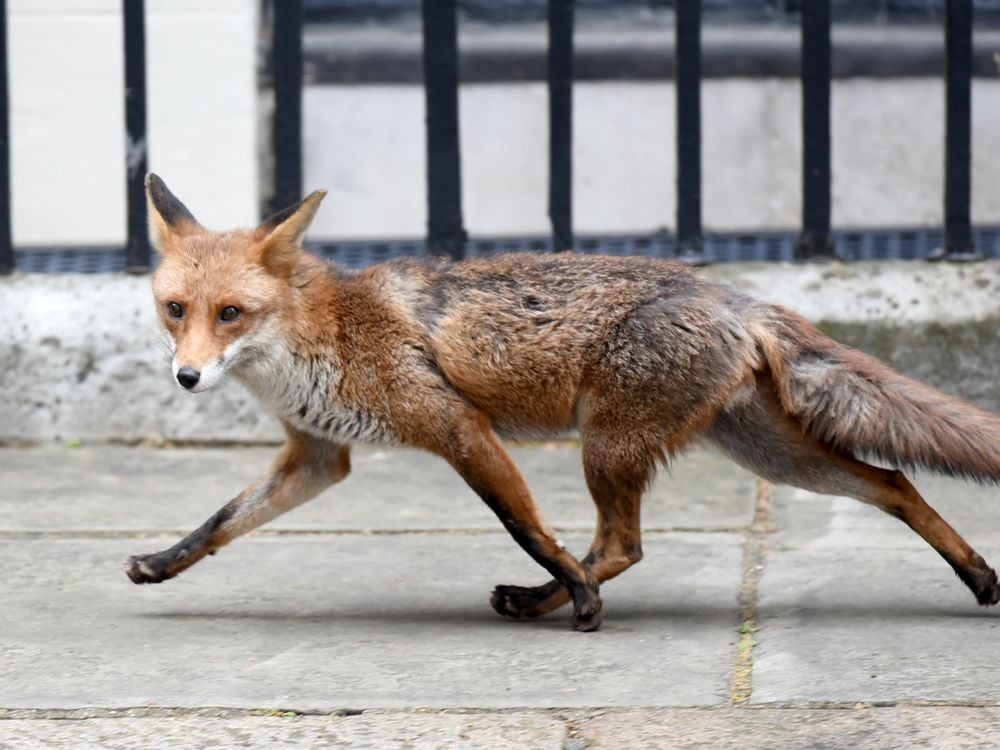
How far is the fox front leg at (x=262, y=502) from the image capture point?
4.70 m

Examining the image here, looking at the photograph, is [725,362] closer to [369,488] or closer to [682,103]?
[369,488]

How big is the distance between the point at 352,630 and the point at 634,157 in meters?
4.57

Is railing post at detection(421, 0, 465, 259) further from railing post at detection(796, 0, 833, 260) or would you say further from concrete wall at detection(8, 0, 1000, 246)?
concrete wall at detection(8, 0, 1000, 246)

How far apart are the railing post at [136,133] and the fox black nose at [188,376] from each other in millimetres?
2657

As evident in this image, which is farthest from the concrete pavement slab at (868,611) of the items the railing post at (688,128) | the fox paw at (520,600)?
the railing post at (688,128)

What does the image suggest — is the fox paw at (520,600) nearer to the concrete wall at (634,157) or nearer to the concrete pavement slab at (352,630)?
the concrete pavement slab at (352,630)

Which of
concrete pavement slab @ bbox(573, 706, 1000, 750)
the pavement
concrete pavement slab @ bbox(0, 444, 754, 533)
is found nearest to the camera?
concrete pavement slab @ bbox(573, 706, 1000, 750)

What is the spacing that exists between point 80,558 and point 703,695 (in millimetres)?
2274

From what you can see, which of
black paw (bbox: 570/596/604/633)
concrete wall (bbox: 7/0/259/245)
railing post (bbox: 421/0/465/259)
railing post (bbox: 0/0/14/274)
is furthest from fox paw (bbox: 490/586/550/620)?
concrete wall (bbox: 7/0/259/245)

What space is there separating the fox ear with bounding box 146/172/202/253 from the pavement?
106 cm

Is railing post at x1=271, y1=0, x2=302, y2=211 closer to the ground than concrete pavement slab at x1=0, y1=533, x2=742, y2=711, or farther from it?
farther from it

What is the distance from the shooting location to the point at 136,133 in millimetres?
6754

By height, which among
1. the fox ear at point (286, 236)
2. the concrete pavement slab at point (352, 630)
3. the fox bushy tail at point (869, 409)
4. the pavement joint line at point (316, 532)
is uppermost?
the fox ear at point (286, 236)

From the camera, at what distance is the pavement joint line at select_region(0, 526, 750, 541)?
215 inches
